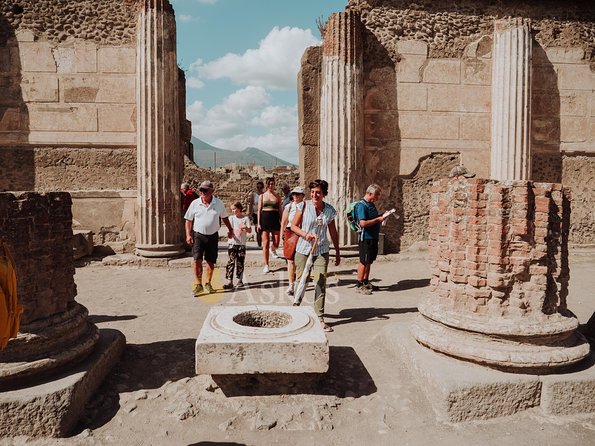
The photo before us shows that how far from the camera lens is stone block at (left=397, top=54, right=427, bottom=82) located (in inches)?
370

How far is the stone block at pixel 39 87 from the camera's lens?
853cm

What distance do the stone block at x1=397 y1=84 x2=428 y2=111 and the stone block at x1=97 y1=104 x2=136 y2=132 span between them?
5.65 meters

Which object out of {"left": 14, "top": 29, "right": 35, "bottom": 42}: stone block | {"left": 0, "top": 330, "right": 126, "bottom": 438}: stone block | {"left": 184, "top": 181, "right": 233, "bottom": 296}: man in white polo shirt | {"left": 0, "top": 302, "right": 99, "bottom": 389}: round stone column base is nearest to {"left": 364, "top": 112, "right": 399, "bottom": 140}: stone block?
{"left": 184, "top": 181, "right": 233, "bottom": 296}: man in white polo shirt

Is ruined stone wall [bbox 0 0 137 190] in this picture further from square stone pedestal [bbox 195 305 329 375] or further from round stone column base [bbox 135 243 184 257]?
square stone pedestal [bbox 195 305 329 375]

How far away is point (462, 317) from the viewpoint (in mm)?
3686

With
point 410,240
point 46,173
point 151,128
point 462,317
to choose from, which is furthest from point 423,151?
point 46,173

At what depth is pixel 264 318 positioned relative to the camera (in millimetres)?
4055

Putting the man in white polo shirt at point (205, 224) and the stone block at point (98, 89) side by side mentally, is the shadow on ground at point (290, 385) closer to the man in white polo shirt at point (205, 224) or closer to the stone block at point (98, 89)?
the man in white polo shirt at point (205, 224)

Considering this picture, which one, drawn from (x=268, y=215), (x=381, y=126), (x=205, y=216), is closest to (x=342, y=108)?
(x=381, y=126)

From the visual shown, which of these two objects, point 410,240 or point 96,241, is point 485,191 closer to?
point 410,240

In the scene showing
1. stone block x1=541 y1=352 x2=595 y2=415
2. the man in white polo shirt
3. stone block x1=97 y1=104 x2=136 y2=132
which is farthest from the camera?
stone block x1=97 y1=104 x2=136 y2=132

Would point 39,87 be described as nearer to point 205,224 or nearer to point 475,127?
point 205,224

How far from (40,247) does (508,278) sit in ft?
12.7

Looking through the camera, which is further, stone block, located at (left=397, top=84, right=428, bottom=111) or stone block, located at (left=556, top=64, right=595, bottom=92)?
stone block, located at (left=556, top=64, right=595, bottom=92)
